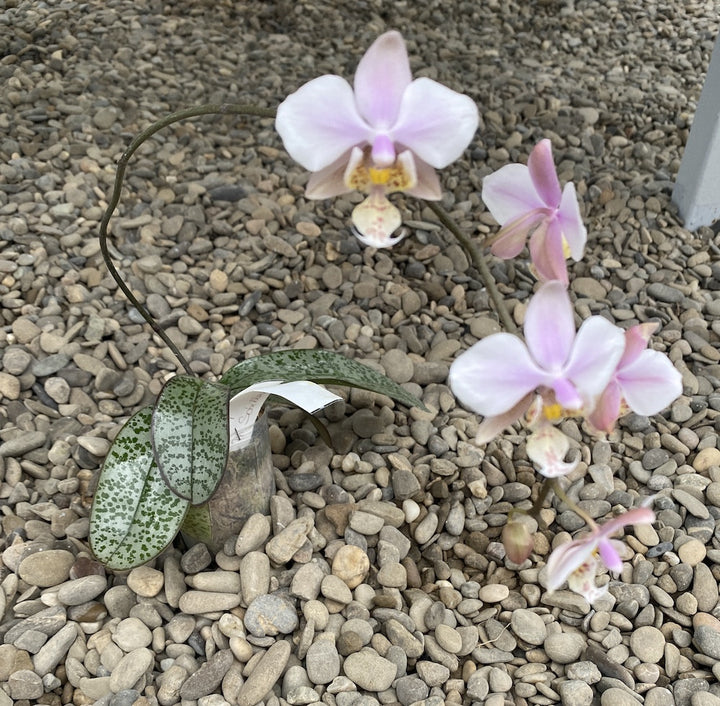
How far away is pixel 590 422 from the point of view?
2.33 ft

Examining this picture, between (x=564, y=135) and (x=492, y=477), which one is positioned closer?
(x=492, y=477)

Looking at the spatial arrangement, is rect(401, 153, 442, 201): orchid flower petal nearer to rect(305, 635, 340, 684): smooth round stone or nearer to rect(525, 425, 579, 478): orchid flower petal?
rect(525, 425, 579, 478): orchid flower petal

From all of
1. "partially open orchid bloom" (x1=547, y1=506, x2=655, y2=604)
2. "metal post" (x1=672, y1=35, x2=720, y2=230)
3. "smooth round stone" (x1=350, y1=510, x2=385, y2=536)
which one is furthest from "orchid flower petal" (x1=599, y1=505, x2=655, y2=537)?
"metal post" (x1=672, y1=35, x2=720, y2=230)

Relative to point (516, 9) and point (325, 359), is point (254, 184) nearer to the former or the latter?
point (325, 359)

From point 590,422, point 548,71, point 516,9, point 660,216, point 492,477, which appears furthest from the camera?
point 516,9

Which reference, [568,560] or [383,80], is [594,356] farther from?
[383,80]

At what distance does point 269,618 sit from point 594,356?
0.63 meters

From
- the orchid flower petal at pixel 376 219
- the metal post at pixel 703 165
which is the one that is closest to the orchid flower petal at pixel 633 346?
the orchid flower petal at pixel 376 219

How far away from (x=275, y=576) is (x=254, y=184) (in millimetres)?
1093

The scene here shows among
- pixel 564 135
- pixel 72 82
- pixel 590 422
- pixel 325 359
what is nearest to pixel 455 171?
pixel 564 135

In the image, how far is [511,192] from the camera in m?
0.82

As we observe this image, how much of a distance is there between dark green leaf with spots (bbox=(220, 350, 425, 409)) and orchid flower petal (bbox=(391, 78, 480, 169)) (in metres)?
0.48

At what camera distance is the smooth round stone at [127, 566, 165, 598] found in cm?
111

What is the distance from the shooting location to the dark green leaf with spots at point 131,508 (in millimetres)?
1035
